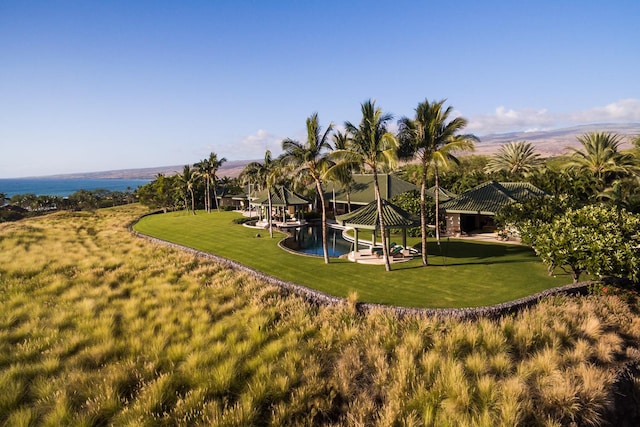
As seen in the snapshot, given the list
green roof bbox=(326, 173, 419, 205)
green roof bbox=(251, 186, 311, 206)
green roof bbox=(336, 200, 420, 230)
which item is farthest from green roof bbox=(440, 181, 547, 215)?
green roof bbox=(251, 186, 311, 206)

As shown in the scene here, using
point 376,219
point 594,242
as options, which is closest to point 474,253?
point 376,219

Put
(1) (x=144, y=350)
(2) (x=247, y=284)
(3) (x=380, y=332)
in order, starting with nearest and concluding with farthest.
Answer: (1) (x=144, y=350) < (3) (x=380, y=332) < (2) (x=247, y=284)

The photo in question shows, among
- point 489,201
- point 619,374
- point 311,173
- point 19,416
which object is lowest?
point 619,374

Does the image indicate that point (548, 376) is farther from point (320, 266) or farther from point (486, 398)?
point (320, 266)

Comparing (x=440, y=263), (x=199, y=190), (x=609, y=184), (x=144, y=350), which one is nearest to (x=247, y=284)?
(x=144, y=350)

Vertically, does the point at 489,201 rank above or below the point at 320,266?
above

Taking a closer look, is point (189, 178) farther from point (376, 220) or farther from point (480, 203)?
point (480, 203)
